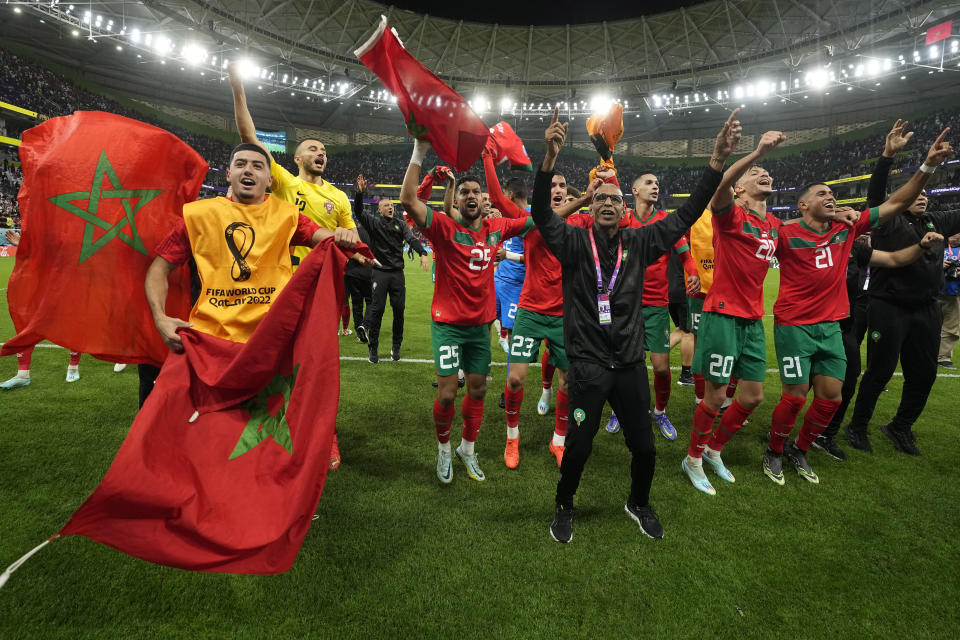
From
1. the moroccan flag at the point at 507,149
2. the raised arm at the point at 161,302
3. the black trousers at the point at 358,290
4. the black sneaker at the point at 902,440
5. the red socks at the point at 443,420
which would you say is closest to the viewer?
the raised arm at the point at 161,302

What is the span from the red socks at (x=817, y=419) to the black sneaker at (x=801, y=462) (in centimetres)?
7

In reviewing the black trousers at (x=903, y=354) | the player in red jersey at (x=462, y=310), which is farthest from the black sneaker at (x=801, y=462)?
the player in red jersey at (x=462, y=310)

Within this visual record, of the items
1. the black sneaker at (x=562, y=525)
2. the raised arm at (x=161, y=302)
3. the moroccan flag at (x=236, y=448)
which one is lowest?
the black sneaker at (x=562, y=525)

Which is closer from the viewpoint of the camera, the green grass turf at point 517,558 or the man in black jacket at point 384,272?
the green grass turf at point 517,558

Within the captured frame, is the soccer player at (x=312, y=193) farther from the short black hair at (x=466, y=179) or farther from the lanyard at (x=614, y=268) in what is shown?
the lanyard at (x=614, y=268)

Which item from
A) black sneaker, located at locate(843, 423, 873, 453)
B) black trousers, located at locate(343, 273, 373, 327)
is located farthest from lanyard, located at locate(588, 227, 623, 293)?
black trousers, located at locate(343, 273, 373, 327)

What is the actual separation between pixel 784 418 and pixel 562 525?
2321mm

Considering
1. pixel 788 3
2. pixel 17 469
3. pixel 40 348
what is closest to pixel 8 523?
pixel 17 469

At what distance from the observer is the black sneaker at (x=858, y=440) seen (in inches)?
180

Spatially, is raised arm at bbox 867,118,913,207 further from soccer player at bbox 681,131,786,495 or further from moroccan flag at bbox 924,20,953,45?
moroccan flag at bbox 924,20,953,45

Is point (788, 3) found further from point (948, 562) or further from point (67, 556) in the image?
point (67, 556)

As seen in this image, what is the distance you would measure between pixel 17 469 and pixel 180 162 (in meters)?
2.60

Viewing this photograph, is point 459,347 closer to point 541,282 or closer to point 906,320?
point 541,282

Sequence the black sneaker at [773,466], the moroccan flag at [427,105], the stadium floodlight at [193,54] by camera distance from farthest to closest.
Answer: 1. the stadium floodlight at [193,54]
2. the black sneaker at [773,466]
3. the moroccan flag at [427,105]
